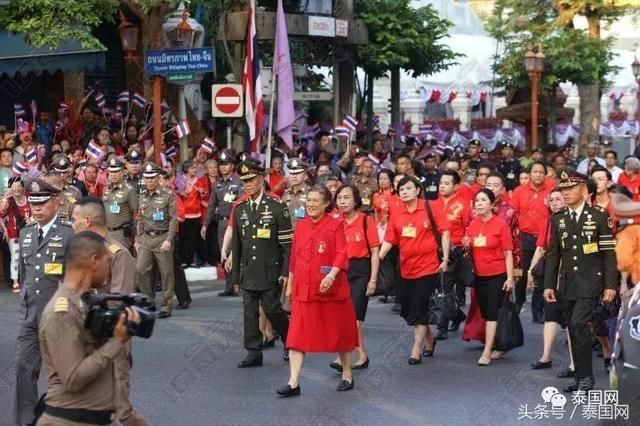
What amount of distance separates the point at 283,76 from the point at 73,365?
15.9 metres

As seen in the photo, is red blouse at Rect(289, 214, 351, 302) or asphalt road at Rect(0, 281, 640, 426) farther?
red blouse at Rect(289, 214, 351, 302)

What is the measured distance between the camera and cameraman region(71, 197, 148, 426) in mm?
7430

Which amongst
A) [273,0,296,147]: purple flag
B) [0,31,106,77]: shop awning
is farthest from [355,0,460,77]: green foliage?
[0,31,106,77]: shop awning

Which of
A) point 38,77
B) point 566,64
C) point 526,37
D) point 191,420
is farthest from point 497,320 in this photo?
point 526,37

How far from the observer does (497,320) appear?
476 inches

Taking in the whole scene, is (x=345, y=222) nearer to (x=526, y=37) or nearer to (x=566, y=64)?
(x=566, y=64)

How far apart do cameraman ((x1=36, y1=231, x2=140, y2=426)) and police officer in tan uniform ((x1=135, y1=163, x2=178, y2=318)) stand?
8.73 m

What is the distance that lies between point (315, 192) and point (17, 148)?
9741mm

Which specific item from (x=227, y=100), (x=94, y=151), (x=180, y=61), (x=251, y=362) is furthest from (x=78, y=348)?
(x=227, y=100)

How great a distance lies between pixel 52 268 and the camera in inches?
345

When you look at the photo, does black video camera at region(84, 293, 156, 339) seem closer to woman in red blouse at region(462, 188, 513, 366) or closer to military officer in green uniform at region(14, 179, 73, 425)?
military officer in green uniform at region(14, 179, 73, 425)

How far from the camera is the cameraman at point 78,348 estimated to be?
5832mm

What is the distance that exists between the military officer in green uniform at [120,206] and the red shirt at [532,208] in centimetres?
425

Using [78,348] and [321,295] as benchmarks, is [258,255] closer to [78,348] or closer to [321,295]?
[321,295]
